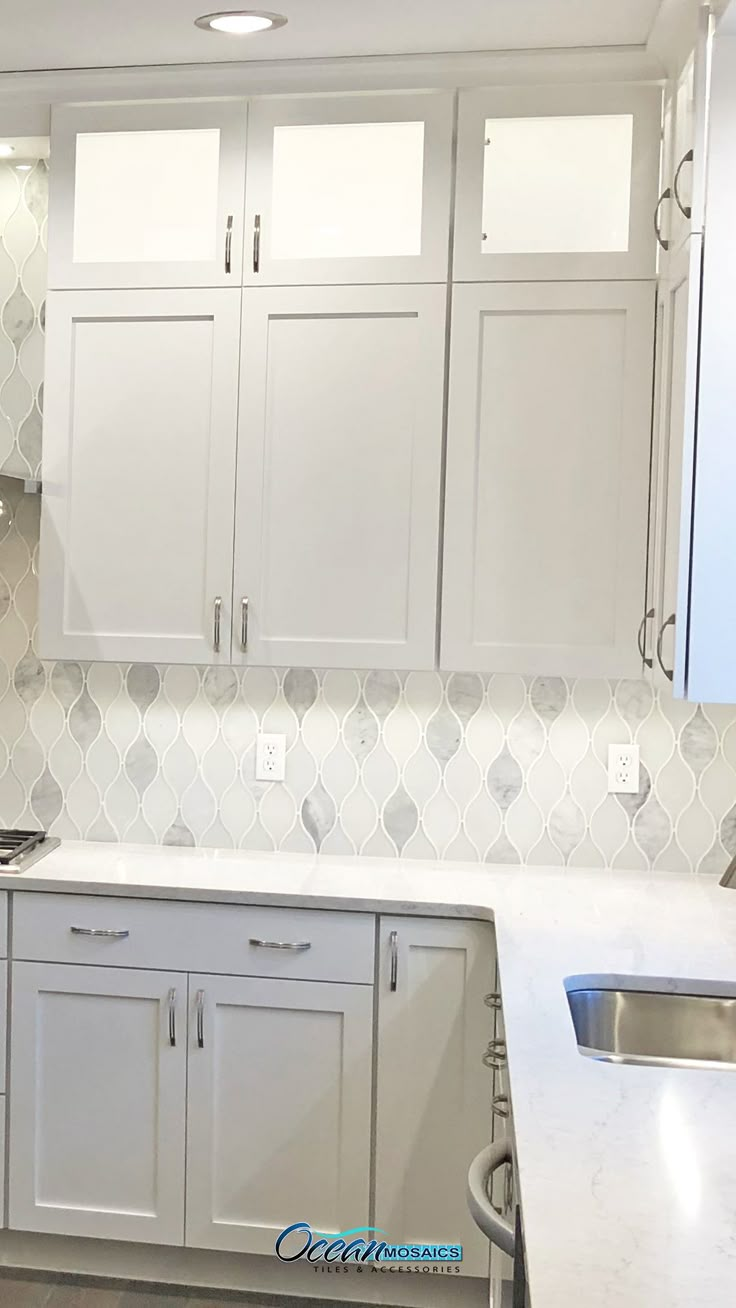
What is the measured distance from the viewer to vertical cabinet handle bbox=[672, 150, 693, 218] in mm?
2383

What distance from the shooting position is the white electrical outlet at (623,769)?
10.2 ft

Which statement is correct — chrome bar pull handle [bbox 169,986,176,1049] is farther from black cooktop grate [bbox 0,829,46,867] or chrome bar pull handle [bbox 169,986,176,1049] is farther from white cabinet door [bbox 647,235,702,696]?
white cabinet door [bbox 647,235,702,696]

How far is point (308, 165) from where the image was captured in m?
2.90

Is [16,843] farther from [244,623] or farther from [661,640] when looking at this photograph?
[661,640]

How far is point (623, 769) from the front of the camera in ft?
10.3

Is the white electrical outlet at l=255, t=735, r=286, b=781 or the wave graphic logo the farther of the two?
the white electrical outlet at l=255, t=735, r=286, b=781

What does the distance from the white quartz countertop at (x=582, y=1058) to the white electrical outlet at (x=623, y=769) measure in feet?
0.69

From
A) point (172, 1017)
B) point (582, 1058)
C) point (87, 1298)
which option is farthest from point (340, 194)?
point (87, 1298)

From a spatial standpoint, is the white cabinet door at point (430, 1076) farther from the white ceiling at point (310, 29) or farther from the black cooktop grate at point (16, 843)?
the white ceiling at point (310, 29)

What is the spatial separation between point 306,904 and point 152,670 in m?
0.84

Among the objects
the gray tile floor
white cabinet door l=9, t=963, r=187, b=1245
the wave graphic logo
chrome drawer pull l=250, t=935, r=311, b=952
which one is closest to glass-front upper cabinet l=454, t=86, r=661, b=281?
chrome drawer pull l=250, t=935, r=311, b=952

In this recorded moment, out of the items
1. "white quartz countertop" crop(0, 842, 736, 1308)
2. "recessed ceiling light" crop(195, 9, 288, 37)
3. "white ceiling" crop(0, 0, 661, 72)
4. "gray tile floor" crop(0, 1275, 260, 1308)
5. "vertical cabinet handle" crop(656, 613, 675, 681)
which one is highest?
"white ceiling" crop(0, 0, 661, 72)

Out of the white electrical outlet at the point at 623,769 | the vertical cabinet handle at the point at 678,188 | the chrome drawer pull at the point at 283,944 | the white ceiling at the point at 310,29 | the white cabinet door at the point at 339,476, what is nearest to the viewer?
the vertical cabinet handle at the point at 678,188

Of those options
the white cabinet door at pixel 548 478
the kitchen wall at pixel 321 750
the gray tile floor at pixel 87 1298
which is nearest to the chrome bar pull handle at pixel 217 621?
the kitchen wall at pixel 321 750
